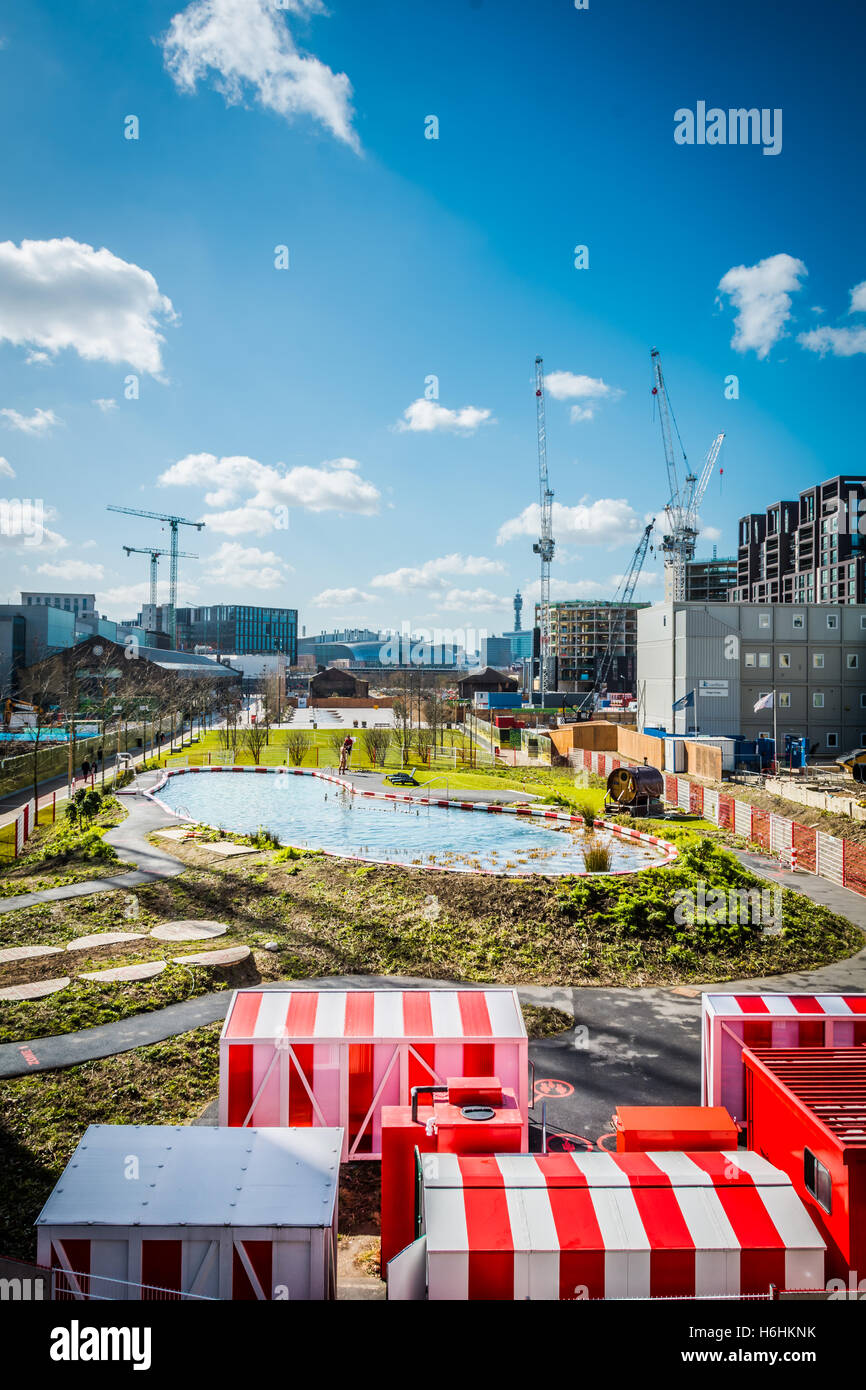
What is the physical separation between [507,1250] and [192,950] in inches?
418

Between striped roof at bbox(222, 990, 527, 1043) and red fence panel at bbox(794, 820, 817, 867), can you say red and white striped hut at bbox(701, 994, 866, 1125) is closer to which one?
striped roof at bbox(222, 990, 527, 1043)

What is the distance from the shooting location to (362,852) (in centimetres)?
2248

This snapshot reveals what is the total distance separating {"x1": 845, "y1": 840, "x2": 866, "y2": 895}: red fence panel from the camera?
837 inches

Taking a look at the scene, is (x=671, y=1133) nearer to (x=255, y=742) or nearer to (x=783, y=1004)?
(x=783, y=1004)

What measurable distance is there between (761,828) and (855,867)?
15.5 feet

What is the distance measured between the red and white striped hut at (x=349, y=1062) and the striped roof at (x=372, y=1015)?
12 mm

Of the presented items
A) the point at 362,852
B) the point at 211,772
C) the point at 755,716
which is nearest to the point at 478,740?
the point at 755,716

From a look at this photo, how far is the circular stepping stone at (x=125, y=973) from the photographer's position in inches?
535

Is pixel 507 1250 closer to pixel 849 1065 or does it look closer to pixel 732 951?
pixel 849 1065

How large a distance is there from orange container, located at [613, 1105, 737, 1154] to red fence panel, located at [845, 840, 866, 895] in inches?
607

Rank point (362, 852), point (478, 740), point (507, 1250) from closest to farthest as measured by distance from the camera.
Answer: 1. point (507, 1250)
2. point (362, 852)
3. point (478, 740)

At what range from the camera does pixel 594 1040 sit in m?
12.4

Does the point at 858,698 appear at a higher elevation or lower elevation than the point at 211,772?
higher

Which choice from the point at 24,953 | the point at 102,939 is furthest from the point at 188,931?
the point at 24,953
